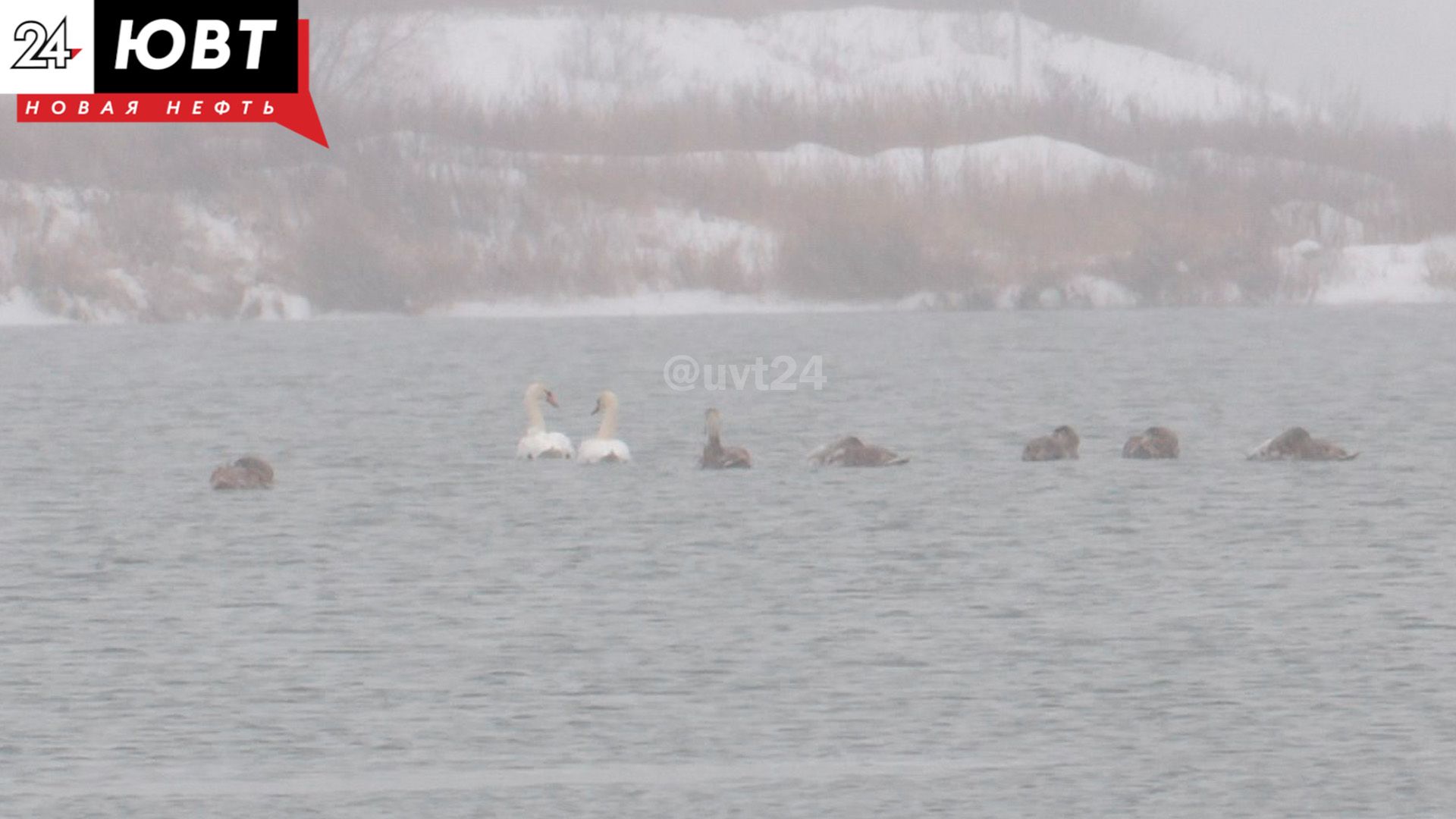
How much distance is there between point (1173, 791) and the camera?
13.2 m

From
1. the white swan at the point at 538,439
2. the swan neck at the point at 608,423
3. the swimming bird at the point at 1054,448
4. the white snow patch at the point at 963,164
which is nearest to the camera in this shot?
the swimming bird at the point at 1054,448

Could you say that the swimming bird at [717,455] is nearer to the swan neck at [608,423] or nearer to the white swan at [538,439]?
the swan neck at [608,423]

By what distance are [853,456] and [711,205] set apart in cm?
4405

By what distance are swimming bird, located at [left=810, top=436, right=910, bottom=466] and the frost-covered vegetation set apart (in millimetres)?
40539

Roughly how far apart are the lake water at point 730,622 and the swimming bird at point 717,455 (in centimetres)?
26

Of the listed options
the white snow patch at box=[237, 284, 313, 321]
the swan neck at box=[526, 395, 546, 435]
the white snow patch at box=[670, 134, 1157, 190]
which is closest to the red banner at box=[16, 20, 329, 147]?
the white snow patch at box=[237, 284, 313, 321]

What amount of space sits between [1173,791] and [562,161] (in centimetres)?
6252

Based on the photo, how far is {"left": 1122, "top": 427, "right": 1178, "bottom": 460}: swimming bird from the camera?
94.6ft

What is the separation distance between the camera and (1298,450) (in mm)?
28156

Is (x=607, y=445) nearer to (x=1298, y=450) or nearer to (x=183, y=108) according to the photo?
(x=1298, y=450)

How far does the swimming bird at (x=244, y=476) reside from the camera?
2656cm

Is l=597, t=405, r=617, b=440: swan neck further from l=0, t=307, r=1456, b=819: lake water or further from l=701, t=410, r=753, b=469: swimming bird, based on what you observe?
l=701, t=410, r=753, b=469: swimming bird

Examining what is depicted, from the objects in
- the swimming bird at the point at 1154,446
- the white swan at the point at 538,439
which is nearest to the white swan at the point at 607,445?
the white swan at the point at 538,439

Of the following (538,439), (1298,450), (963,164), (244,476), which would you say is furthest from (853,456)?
(963,164)
